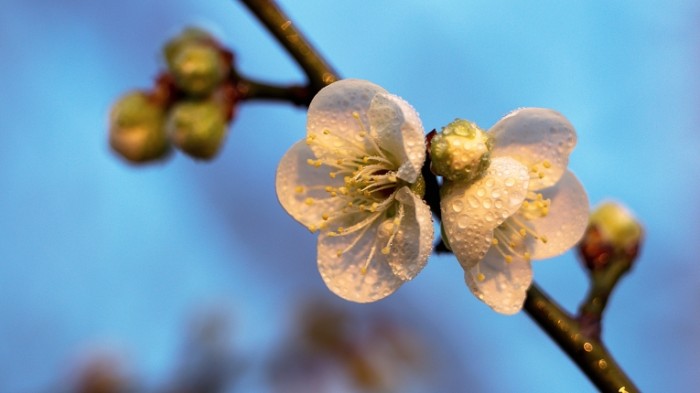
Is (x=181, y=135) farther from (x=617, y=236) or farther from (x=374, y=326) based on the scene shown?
(x=374, y=326)

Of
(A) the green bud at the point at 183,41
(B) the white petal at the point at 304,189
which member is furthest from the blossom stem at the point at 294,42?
(A) the green bud at the point at 183,41

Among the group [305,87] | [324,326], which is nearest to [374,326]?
[324,326]

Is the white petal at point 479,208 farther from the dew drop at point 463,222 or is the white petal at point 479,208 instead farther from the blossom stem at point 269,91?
the blossom stem at point 269,91

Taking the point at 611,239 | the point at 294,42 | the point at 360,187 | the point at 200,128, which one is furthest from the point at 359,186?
the point at 611,239

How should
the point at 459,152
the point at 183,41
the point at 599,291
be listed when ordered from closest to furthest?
the point at 459,152, the point at 599,291, the point at 183,41

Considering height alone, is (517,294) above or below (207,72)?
below

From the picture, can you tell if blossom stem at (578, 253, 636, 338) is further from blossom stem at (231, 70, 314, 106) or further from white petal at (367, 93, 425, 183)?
blossom stem at (231, 70, 314, 106)

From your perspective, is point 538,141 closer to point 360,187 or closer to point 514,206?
point 514,206
